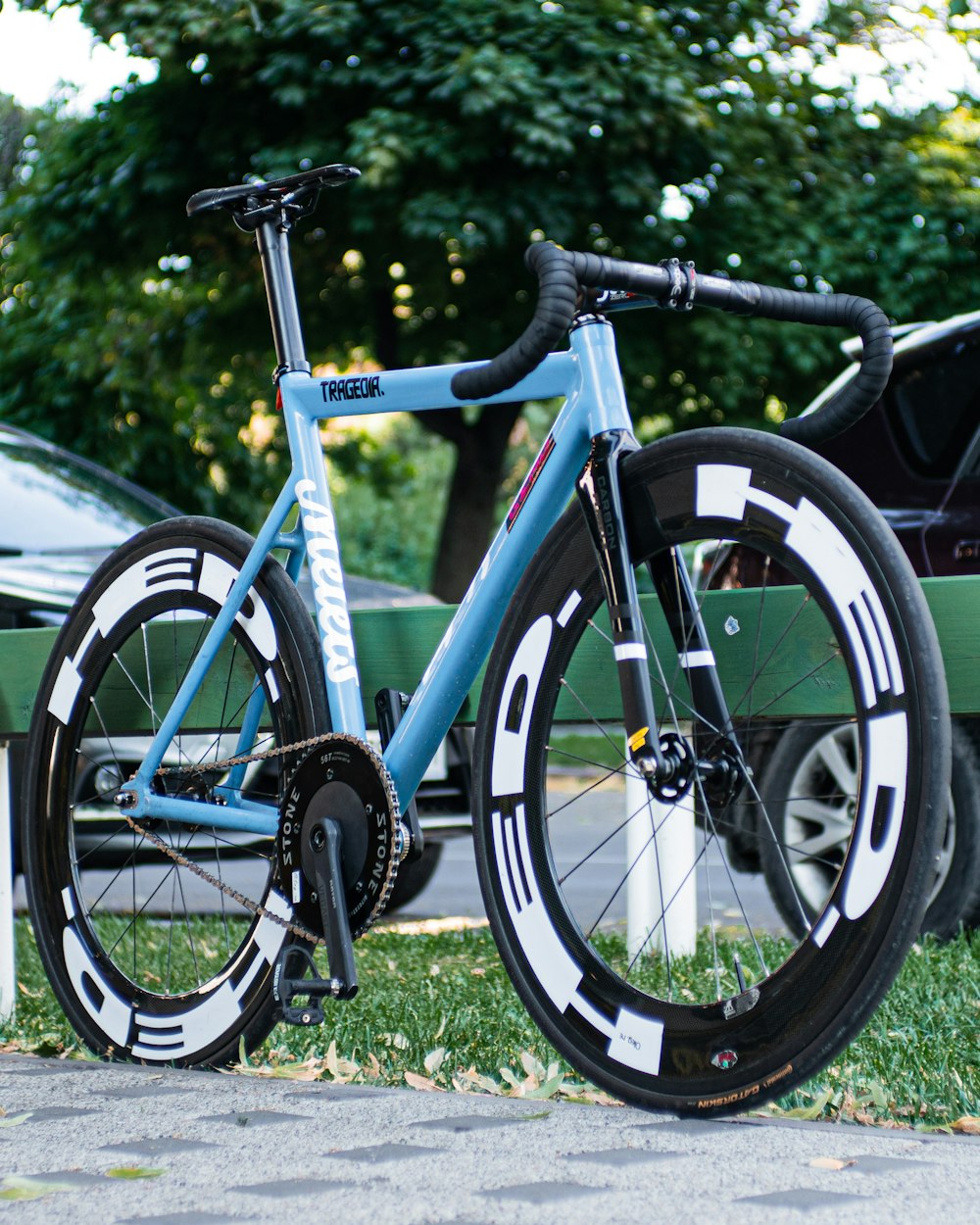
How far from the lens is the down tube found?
2.62 meters

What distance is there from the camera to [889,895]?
2.06 meters

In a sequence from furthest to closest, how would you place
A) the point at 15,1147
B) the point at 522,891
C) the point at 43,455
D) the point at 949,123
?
the point at 949,123 → the point at 43,455 → the point at 522,891 → the point at 15,1147

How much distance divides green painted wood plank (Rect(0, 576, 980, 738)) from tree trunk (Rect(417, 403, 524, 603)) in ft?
35.5

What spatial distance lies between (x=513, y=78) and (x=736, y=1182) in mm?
10095

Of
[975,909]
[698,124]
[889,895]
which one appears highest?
[698,124]

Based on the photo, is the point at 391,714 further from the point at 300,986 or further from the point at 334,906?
the point at 300,986

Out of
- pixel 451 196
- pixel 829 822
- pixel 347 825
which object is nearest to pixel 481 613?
pixel 347 825

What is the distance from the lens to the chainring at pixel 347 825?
2684 millimetres

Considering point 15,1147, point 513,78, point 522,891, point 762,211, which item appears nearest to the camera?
point 15,1147

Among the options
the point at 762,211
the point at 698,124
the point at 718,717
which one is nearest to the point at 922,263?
the point at 762,211

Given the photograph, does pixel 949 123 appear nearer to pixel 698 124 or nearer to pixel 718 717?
pixel 698 124

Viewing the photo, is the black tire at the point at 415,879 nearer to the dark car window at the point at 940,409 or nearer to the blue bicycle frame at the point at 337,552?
the dark car window at the point at 940,409

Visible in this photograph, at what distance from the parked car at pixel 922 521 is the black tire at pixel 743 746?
2.02 m

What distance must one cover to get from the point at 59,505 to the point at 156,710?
3179mm
